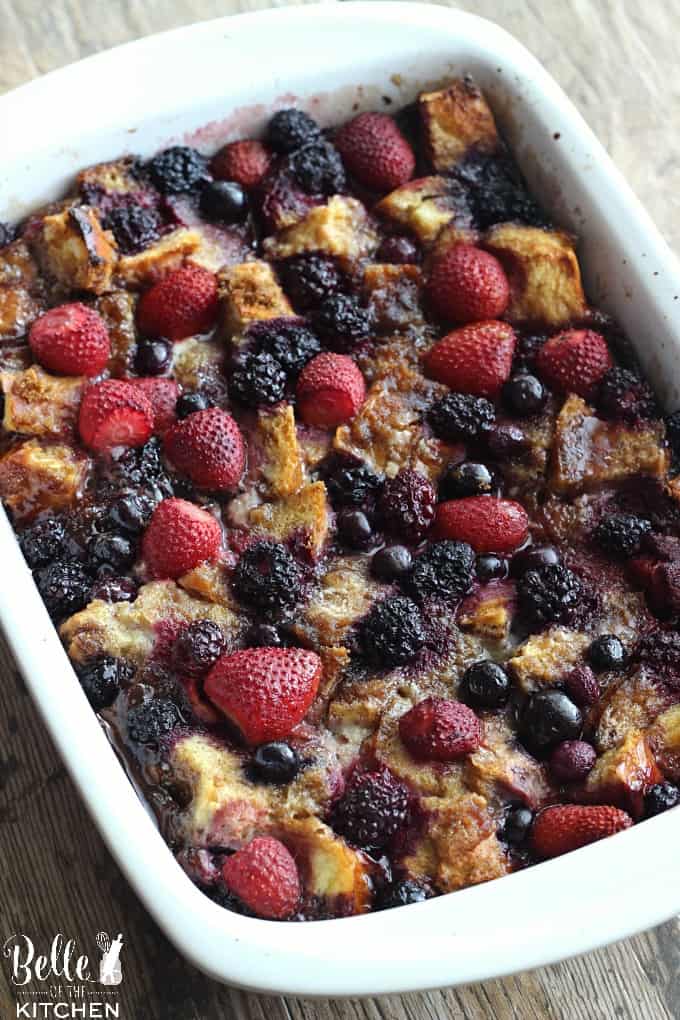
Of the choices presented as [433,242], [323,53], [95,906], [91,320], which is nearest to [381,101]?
[323,53]

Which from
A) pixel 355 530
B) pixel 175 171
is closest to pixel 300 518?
pixel 355 530

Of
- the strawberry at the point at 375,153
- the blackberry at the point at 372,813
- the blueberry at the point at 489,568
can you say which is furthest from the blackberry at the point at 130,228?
the blackberry at the point at 372,813

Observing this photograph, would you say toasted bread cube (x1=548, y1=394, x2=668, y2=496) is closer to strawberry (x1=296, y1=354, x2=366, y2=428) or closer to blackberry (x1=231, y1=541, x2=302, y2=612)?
strawberry (x1=296, y1=354, x2=366, y2=428)

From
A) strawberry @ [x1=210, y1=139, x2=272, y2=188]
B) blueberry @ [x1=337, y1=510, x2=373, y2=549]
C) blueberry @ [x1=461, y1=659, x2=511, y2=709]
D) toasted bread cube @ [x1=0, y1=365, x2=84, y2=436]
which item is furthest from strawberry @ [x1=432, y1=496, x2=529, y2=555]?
strawberry @ [x1=210, y1=139, x2=272, y2=188]

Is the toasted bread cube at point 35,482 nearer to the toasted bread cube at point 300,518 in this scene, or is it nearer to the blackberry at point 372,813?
the toasted bread cube at point 300,518

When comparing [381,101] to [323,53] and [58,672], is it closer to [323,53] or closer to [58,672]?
[323,53]

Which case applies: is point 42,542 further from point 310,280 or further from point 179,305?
point 310,280
